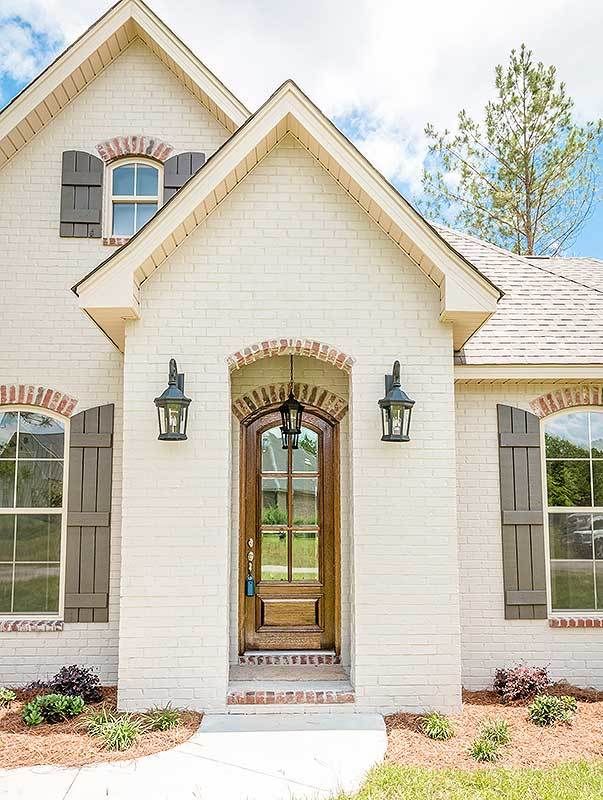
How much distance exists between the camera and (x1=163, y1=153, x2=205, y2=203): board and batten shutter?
28.5 feet

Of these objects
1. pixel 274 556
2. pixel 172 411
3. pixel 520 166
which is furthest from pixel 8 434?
pixel 520 166

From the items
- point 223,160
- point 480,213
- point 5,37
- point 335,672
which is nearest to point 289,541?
point 335,672

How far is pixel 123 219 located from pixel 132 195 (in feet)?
1.03

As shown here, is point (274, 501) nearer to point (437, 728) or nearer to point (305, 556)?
point (305, 556)

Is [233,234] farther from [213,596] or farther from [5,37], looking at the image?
[5,37]

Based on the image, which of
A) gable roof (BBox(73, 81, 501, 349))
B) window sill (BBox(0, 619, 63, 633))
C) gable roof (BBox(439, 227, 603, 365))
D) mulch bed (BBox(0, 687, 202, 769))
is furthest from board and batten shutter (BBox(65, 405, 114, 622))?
gable roof (BBox(439, 227, 603, 365))

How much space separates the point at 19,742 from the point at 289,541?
135 inches

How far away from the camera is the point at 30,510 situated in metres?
8.11

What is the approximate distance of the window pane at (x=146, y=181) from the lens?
29.0 feet

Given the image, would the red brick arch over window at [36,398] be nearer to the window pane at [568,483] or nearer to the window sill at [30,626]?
the window sill at [30,626]

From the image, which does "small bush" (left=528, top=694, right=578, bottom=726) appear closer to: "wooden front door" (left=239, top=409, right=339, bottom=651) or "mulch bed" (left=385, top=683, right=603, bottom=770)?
"mulch bed" (left=385, top=683, right=603, bottom=770)

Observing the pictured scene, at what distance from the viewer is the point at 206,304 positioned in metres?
7.01

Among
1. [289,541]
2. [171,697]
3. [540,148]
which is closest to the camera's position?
[171,697]

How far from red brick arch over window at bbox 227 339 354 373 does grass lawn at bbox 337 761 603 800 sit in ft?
11.5
